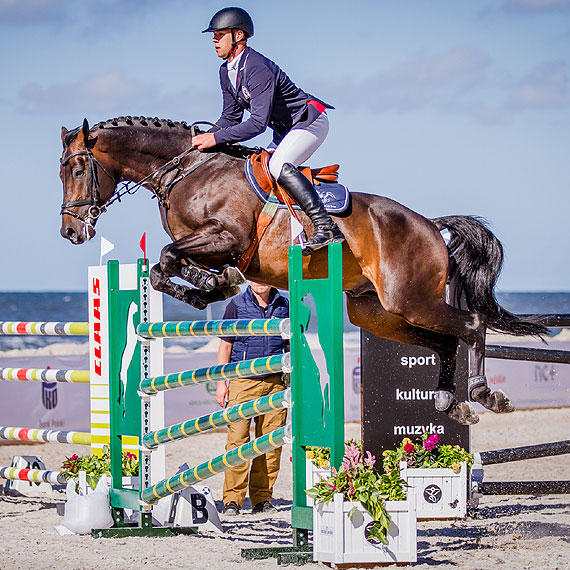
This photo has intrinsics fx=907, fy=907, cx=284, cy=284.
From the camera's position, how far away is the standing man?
5574mm

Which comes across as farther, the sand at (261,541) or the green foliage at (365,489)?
the sand at (261,541)

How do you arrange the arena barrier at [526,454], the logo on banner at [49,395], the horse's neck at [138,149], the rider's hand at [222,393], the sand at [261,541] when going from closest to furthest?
the sand at [261,541] → the horse's neck at [138,149] → the arena barrier at [526,454] → the rider's hand at [222,393] → the logo on banner at [49,395]

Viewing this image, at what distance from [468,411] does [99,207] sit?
2.31m

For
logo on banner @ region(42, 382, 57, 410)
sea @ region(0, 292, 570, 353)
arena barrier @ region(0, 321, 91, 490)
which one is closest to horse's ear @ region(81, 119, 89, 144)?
arena barrier @ region(0, 321, 91, 490)

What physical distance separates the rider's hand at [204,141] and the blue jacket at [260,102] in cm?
5

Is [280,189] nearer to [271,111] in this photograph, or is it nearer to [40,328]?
[271,111]

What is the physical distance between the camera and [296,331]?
148 inches

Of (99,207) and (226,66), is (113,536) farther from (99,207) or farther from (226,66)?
(226,66)

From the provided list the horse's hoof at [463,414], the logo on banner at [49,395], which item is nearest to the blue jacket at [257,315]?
the horse's hoof at [463,414]

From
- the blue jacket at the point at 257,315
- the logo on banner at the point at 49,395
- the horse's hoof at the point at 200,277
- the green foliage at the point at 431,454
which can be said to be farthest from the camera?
the logo on banner at the point at 49,395

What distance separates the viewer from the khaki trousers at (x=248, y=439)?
18.3 ft

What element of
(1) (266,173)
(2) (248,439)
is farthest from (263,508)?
(1) (266,173)

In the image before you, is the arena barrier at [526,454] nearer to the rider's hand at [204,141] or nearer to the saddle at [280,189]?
the saddle at [280,189]

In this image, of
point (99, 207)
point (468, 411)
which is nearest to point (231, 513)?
point (468, 411)
